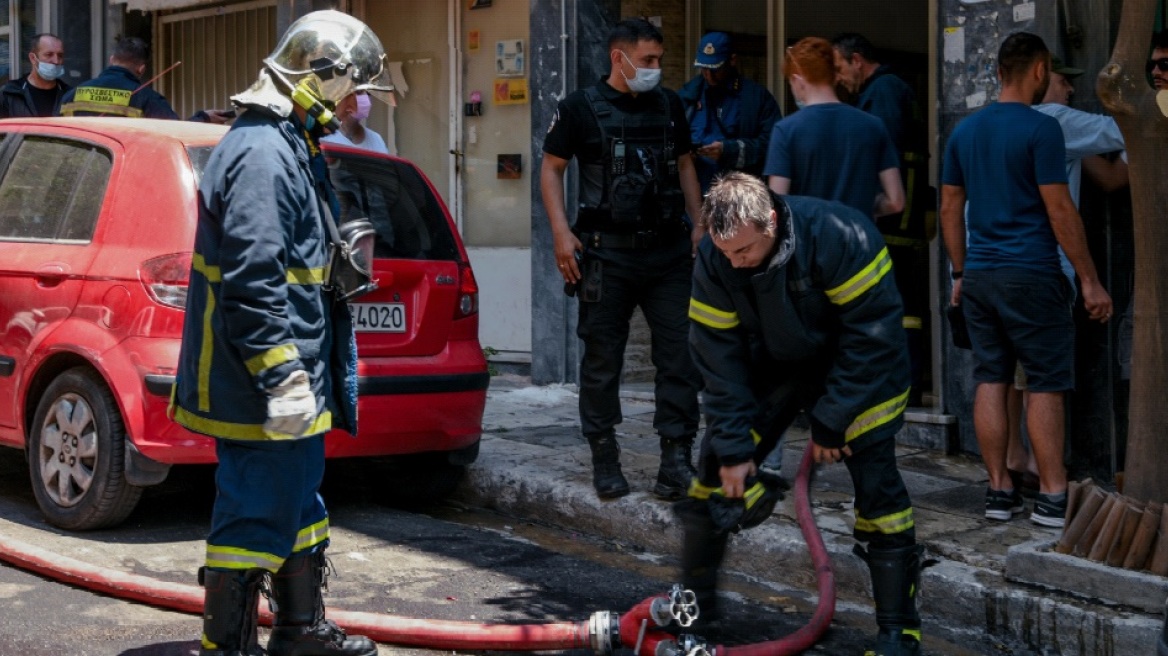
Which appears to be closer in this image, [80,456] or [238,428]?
[238,428]

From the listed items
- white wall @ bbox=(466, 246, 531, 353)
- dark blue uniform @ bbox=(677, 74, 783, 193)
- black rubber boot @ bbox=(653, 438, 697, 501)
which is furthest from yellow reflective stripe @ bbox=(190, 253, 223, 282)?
white wall @ bbox=(466, 246, 531, 353)

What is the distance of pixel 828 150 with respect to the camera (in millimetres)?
5996

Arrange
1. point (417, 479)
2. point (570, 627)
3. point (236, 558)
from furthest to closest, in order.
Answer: point (417, 479) < point (570, 627) < point (236, 558)

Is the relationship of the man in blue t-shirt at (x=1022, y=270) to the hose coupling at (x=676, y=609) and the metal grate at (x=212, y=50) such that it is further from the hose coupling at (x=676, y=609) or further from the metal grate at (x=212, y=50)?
the metal grate at (x=212, y=50)

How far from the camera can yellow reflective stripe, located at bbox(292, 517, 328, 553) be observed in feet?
14.0

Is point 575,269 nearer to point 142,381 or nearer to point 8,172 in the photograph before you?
point 142,381

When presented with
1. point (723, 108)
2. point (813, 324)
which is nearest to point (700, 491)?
point (813, 324)

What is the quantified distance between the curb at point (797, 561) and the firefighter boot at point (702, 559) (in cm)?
96

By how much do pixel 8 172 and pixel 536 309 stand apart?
3.72m

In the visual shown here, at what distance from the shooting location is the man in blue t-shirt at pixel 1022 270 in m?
5.80

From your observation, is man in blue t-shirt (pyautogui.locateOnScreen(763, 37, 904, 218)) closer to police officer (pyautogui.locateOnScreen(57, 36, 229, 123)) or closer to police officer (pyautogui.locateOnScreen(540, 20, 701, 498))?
police officer (pyautogui.locateOnScreen(540, 20, 701, 498))

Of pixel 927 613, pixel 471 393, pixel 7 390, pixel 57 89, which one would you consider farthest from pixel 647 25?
pixel 57 89

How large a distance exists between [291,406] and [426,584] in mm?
1761

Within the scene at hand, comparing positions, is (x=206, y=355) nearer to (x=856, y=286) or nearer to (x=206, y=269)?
(x=206, y=269)
